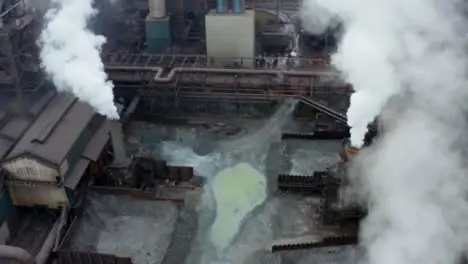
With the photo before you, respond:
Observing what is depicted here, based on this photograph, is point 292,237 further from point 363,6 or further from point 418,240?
point 363,6

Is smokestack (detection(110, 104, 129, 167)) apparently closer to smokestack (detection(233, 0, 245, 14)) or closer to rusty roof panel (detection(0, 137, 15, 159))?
rusty roof panel (detection(0, 137, 15, 159))

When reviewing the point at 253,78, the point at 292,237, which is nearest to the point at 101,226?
the point at 292,237

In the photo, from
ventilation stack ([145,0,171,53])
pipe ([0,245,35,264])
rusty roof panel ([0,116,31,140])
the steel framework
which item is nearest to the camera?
pipe ([0,245,35,264])

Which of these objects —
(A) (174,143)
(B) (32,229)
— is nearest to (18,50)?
(B) (32,229)

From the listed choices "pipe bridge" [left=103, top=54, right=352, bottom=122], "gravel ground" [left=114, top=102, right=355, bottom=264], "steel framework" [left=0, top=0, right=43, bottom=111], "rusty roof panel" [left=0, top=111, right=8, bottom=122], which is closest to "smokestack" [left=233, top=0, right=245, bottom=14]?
"pipe bridge" [left=103, top=54, right=352, bottom=122]

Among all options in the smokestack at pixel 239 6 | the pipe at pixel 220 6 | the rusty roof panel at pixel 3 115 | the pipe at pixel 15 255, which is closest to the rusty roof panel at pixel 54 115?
the rusty roof panel at pixel 3 115
